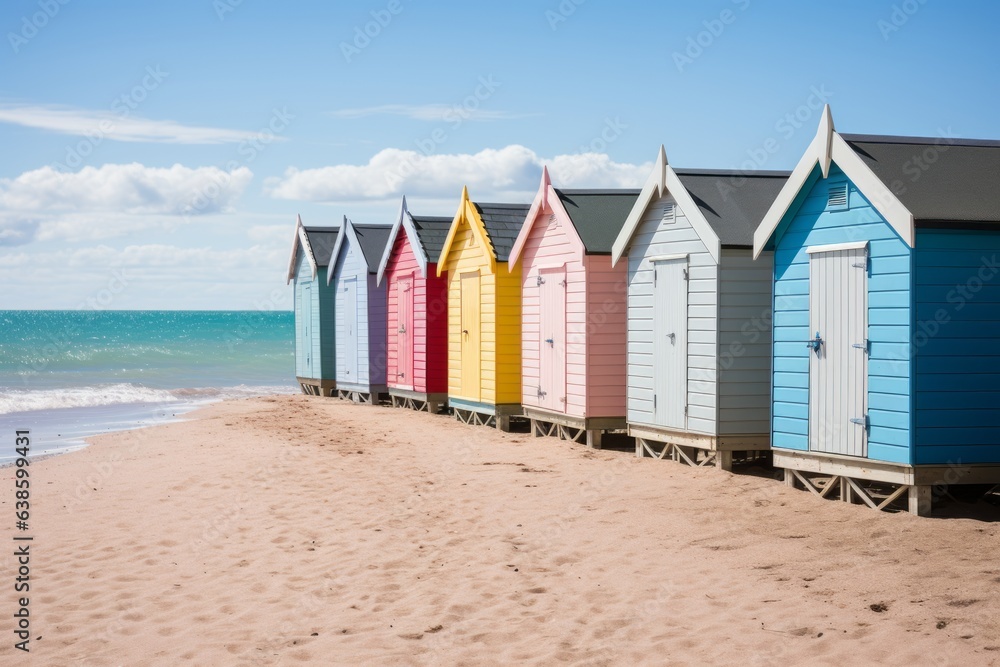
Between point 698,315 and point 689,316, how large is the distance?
188 millimetres

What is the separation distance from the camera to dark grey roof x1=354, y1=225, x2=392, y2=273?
844 inches

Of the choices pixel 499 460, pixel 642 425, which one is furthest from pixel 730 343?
pixel 499 460

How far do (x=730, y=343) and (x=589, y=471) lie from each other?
93.9 inches

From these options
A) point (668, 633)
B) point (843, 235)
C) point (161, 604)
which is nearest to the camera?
point (668, 633)

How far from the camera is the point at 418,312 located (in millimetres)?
19234

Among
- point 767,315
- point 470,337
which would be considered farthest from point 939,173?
point 470,337

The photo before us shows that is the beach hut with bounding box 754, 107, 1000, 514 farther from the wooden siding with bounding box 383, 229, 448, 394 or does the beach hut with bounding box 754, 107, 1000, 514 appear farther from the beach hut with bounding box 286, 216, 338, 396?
the beach hut with bounding box 286, 216, 338, 396

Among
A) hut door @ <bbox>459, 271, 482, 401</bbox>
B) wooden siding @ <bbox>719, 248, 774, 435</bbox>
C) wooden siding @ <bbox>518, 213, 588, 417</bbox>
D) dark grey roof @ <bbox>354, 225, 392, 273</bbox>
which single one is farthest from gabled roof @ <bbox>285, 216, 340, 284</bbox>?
wooden siding @ <bbox>719, 248, 774, 435</bbox>

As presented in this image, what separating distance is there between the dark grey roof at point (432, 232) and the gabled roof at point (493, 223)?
1175mm

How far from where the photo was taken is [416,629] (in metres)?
6.42

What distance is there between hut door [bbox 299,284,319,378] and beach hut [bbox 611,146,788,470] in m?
13.2

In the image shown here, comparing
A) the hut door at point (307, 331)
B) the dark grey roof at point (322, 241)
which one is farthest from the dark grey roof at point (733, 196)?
the hut door at point (307, 331)

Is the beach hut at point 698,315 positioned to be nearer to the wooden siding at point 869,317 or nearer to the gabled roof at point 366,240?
the wooden siding at point 869,317

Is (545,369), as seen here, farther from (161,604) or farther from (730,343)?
(161,604)
